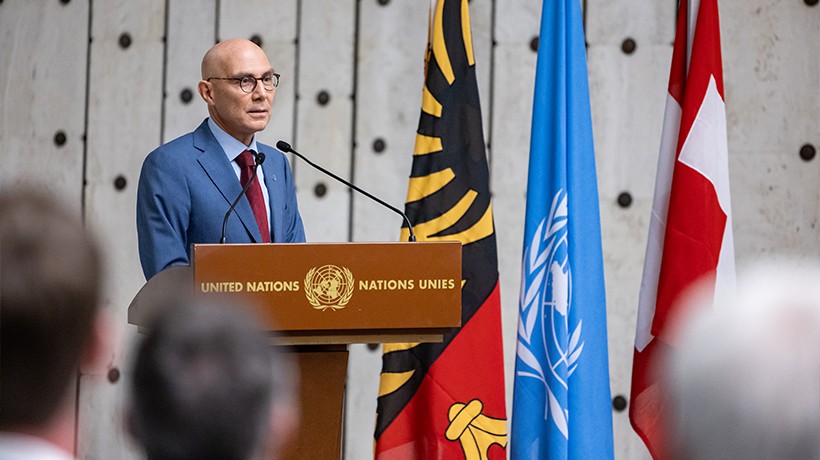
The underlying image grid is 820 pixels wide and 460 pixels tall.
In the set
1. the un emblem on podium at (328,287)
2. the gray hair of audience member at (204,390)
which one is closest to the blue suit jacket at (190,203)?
the un emblem on podium at (328,287)

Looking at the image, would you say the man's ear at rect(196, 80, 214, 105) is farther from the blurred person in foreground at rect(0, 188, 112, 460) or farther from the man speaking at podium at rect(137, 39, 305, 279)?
the blurred person in foreground at rect(0, 188, 112, 460)

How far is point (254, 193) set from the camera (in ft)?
12.4

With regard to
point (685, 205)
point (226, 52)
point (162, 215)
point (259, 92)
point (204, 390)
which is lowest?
point (204, 390)

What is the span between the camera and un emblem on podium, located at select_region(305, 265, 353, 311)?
3182 millimetres

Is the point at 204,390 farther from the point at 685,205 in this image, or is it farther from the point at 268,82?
the point at 685,205

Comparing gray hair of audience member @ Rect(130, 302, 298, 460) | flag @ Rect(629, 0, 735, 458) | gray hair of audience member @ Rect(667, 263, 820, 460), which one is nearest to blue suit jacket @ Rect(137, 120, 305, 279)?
flag @ Rect(629, 0, 735, 458)

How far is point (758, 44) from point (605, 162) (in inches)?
34.1

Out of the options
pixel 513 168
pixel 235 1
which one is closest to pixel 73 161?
pixel 235 1

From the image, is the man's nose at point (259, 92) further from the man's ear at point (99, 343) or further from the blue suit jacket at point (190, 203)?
the man's ear at point (99, 343)

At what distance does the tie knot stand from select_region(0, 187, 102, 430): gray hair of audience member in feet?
8.14

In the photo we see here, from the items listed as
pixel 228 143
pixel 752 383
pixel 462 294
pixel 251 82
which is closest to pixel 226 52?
pixel 251 82

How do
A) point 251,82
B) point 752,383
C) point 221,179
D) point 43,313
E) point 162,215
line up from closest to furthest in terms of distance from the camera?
point 752,383 < point 43,313 < point 162,215 < point 221,179 < point 251,82

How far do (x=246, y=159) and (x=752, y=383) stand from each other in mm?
2833

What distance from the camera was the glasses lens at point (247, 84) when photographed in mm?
3861
